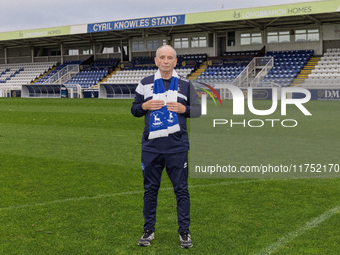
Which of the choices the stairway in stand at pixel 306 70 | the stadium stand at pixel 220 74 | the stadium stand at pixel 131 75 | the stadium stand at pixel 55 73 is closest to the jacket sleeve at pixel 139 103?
the stairway in stand at pixel 306 70

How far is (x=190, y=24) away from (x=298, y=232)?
35.5m

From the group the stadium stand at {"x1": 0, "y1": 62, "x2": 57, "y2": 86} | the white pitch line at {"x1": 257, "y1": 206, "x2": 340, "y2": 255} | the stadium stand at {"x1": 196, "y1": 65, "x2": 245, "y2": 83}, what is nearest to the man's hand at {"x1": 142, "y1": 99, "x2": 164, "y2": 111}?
the white pitch line at {"x1": 257, "y1": 206, "x2": 340, "y2": 255}

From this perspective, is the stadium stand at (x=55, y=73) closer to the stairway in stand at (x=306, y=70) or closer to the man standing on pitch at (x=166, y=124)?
the stairway in stand at (x=306, y=70)

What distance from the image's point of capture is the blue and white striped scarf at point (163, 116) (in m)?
4.07

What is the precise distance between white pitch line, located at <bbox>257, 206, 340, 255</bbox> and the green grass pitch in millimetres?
10

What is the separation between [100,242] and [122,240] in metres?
0.23

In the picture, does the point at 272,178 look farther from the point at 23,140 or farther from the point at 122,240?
the point at 23,140

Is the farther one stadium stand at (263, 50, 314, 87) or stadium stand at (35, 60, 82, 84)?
stadium stand at (35, 60, 82, 84)

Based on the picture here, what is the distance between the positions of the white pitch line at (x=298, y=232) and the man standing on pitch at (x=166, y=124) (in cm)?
78

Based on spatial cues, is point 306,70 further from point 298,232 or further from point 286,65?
point 298,232

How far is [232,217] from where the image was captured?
17.2 ft

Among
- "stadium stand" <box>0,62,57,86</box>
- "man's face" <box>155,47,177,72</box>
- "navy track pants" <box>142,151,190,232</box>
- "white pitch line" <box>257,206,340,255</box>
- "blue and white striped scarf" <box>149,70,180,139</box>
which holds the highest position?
"stadium stand" <box>0,62,57,86</box>

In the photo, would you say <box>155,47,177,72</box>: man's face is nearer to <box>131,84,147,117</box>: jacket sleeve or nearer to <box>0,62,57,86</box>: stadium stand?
<box>131,84,147,117</box>: jacket sleeve

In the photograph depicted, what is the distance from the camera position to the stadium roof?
33125 mm
